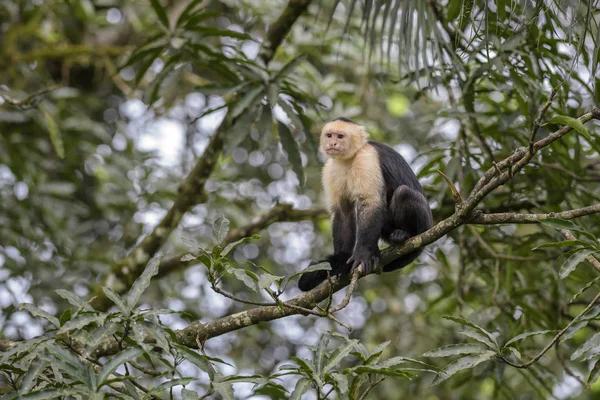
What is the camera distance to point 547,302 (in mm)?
4191

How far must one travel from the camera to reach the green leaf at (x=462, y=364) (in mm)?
2500

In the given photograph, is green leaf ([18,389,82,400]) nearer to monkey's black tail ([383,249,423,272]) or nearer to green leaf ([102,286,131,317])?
green leaf ([102,286,131,317])

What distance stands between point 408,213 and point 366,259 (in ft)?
1.24

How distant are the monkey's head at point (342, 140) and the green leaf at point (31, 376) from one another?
200 cm

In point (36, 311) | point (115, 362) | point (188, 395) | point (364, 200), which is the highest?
point (364, 200)

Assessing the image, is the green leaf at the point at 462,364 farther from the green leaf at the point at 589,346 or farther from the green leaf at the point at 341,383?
the green leaf at the point at 341,383

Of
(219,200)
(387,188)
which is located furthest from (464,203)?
(219,200)

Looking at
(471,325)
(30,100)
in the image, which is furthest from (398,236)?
(30,100)

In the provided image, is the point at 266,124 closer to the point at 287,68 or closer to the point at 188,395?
the point at 287,68

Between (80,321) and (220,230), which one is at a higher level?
(220,230)

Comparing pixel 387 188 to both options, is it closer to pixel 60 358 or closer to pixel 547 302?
pixel 547 302

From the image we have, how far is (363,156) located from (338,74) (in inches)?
118

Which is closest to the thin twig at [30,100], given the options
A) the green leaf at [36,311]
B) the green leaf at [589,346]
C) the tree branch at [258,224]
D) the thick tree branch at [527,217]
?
the tree branch at [258,224]

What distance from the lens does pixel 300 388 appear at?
233cm
